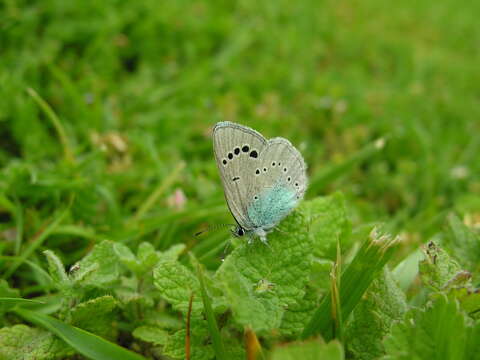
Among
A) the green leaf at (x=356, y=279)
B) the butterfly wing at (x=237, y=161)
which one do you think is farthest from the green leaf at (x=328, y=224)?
the green leaf at (x=356, y=279)

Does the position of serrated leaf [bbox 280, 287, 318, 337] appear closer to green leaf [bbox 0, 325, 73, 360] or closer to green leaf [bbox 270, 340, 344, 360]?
green leaf [bbox 270, 340, 344, 360]

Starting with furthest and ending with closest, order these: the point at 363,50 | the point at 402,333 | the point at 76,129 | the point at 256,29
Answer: the point at 363,50 < the point at 256,29 < the point at 76,129 < the point at 402,333

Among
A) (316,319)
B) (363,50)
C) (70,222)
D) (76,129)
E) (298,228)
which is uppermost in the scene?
(363,50)

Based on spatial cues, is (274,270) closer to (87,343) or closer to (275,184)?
(275,184)

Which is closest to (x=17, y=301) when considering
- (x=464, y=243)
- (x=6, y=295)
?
(x=6, y=295)

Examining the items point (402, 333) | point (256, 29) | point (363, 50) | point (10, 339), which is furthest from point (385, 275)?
point (363, 50)

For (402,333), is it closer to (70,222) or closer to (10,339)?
(10,339)

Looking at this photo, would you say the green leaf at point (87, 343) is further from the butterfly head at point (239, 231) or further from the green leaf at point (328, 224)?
the green leaf at point (328, 224)
